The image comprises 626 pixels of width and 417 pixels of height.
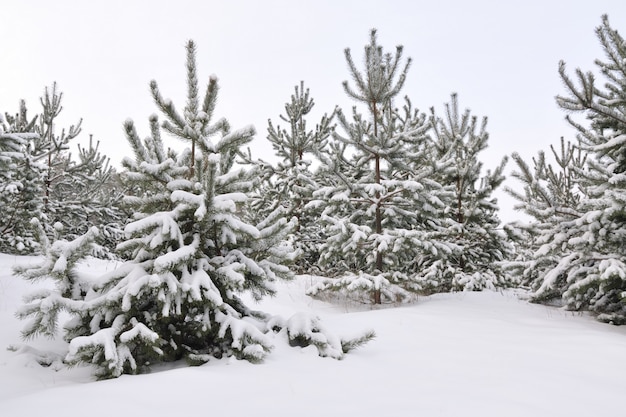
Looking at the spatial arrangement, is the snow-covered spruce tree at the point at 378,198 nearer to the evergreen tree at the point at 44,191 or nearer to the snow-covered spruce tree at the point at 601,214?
the snow-covered spruce tree at the point at 601,214

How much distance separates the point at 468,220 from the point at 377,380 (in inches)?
286

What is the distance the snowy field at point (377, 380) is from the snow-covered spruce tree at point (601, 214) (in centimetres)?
87

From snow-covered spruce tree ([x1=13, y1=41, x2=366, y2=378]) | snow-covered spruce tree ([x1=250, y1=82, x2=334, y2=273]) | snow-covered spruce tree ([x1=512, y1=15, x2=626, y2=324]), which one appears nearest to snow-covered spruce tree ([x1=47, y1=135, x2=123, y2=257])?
snow-covered spruce tree ([x1=250, y1=82, x2=334, y2=273])

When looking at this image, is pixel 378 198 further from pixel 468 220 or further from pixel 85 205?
pixel 85 205

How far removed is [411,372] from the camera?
3.49 metres

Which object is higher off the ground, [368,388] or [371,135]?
[371,135]

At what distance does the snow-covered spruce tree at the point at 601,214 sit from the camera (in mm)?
5516

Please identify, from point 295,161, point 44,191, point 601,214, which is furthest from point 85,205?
point 601,214

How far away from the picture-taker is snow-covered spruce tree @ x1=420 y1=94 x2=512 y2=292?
29.5 ft

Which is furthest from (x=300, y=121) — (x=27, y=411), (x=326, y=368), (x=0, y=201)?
(x=27, y=411)

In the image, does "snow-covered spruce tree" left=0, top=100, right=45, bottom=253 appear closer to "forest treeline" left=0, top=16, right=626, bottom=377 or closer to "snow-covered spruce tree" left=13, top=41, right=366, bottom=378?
"forest treeline" left=0, top=16, right=626, bottom=377

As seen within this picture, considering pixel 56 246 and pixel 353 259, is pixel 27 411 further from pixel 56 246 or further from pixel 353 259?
pixel 353 259

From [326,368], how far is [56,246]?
98.7 inches

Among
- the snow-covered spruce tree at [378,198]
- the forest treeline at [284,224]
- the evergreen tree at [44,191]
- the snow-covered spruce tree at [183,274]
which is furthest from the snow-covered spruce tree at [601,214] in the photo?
the evergreen tree at [44,191]
